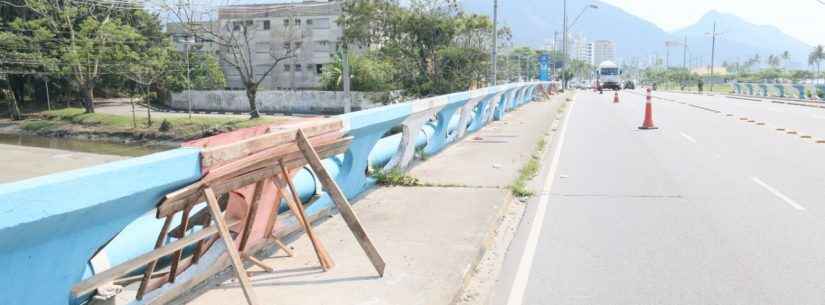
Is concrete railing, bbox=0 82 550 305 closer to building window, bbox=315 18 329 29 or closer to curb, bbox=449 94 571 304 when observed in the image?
curb, bbox=449 94 571 304

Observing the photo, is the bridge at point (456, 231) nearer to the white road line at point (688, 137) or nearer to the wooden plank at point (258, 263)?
the wooden plank at point (258, 263)

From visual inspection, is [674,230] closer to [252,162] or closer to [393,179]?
[393,179]

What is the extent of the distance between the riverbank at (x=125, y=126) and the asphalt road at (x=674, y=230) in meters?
40.9

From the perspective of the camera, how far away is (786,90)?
46.4 meters

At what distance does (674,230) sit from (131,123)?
5484 cm

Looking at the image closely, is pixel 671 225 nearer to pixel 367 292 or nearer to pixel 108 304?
pixel 367 292

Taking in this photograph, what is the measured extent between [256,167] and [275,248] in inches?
54.4

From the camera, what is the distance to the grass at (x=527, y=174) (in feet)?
31.6

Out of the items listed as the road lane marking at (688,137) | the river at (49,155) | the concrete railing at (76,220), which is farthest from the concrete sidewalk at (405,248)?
the river at (49,155)

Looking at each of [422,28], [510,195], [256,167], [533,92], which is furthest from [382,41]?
[256,167]

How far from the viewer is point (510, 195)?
9.34 m

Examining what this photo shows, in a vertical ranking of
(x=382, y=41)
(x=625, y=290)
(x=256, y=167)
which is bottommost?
(x=625, y=290)

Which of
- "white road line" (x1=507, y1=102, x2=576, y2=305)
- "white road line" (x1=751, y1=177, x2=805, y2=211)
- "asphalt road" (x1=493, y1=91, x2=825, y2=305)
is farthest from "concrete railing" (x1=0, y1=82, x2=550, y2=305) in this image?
"white road line" (x1=751, y1=177, x2=805, y2=211)

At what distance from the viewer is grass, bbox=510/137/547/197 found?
9641mm
